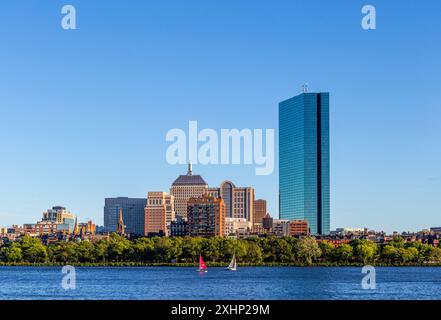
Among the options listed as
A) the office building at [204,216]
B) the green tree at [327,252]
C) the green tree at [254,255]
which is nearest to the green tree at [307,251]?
the green tree at [327,252]

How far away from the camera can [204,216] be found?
196m

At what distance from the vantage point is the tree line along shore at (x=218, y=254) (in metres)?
117

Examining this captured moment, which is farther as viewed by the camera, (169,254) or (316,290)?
(169,254)

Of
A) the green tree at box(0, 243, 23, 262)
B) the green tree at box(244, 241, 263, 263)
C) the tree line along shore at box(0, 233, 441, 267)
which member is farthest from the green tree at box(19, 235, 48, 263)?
the green tree at box(244, 241, 263, 263)

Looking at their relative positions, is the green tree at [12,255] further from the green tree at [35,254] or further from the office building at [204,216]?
the office building at [204,216]

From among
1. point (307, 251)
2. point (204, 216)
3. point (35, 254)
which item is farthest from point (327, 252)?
point (204, 216)

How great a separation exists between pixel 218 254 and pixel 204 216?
80008mm

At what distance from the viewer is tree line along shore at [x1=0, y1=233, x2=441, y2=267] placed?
117 meters

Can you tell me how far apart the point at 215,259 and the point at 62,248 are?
23995 mm

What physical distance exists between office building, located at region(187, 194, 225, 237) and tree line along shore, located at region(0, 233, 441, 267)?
68.0 meters
